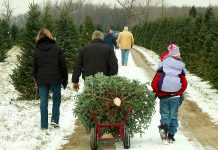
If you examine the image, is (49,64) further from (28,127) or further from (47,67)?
(28,127)

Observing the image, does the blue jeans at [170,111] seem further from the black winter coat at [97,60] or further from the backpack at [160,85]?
the black winter coat at [97,60]

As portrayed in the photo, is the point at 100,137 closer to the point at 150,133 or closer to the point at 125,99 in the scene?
the point at 125,99

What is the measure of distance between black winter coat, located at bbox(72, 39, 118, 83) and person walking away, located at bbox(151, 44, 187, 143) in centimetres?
99

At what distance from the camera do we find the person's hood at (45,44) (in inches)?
355

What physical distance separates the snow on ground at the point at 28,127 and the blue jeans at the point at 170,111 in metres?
1.88

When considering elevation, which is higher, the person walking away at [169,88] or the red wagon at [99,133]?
the person walking away at [169,88]

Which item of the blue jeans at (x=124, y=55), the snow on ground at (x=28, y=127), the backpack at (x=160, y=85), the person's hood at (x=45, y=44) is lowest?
the snow on ground at (x=28, y=127)

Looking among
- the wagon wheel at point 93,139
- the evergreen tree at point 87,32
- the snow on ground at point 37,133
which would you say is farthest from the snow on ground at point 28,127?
the evergreen tree at point 87,32

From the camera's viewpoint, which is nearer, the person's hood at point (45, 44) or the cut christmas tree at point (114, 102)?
the cut christmas tree at point (114, 102)

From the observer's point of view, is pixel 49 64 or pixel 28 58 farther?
pixel 28 58

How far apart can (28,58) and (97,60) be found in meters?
6.26

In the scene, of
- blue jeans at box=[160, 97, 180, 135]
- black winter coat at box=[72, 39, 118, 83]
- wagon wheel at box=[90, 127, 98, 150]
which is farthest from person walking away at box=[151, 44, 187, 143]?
wagon wheel at box=[90, 127, 98, 150]

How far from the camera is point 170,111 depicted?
783cm

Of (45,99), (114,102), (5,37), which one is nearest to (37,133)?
(45,99)
